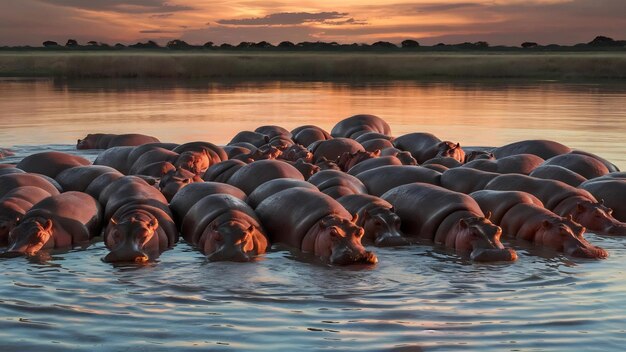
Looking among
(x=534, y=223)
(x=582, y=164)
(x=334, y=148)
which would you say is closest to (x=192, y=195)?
(x=534, y=223)

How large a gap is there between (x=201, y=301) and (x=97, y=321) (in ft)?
3.45

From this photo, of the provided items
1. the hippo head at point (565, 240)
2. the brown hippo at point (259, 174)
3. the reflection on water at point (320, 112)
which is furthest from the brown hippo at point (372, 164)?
the reflection on water at point (320, 112)

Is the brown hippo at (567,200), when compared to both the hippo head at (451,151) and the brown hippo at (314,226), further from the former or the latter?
the hippo head at (451,151)

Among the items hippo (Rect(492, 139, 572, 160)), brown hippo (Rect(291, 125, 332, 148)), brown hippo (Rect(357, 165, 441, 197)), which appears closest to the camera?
brown hippo (Rect(357, 165, 441, 197))

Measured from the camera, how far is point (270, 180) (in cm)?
1265

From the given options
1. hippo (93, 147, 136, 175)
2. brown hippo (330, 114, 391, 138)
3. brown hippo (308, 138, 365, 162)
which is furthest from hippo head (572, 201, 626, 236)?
brown hippo (330, 114, 391, 138)

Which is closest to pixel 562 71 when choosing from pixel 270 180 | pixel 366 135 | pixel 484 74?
pixel 484 74

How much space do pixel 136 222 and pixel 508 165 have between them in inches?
282

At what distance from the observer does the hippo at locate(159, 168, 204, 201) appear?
42.6 ft

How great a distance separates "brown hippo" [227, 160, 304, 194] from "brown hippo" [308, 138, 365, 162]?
405cm

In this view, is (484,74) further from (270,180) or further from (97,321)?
(97,321)

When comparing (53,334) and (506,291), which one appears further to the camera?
(506,291)

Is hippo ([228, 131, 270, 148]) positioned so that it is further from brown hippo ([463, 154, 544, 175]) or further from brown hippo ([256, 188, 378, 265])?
brown hippo ([256, 188, 378, 265])

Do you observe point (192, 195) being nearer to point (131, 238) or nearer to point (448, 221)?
point (131, 238)
